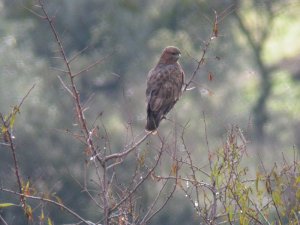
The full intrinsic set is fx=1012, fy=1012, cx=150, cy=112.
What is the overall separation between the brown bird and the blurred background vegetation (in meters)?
2.97

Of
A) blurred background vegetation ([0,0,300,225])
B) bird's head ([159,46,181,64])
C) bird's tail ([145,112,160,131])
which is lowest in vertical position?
bird's tail ([145,112,160,131])

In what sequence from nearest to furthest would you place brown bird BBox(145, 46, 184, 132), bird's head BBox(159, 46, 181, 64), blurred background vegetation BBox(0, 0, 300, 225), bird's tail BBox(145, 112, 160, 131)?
bird's tail BBox(145, 112, 160, 131), brown bird BBox(145, 46, 184, 132), bird's head BBox(159, 46, 181, 64), blurred background vegetation BBox(0, 0, 300, 225)

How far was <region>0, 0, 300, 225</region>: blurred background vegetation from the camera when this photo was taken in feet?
37.6

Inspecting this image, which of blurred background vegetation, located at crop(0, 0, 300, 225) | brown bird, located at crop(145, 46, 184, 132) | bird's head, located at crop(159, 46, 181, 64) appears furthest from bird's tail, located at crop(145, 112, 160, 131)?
blurred background vegetation, located at crop(0, 0, 300, 225)

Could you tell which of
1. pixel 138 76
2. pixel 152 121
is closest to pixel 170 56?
pixel 152 121

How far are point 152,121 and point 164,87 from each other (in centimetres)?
38

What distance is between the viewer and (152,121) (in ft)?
21.5

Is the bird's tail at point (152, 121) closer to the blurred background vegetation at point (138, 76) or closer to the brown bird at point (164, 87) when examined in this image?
the brown bird at point (164, 87)

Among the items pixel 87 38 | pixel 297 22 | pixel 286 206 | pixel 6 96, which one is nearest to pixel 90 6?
pixel 87 38

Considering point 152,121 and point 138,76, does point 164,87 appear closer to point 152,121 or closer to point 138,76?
point 152,121

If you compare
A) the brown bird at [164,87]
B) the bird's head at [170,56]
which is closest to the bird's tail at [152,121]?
the brown bird at [164,87]

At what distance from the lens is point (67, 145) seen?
39.3 ft

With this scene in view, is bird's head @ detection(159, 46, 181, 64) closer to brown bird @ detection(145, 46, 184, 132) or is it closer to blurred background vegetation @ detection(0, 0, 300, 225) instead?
brown bird @ detection(145, 46, 184, 132)

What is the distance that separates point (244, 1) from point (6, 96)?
5531mm
